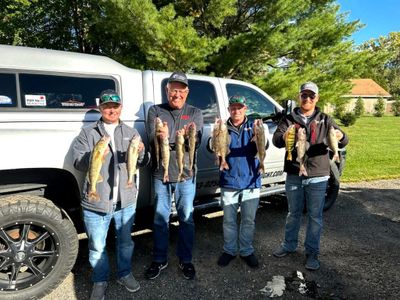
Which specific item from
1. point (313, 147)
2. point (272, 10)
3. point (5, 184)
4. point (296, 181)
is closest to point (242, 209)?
point (296, 181)

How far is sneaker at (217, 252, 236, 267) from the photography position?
3906 mm

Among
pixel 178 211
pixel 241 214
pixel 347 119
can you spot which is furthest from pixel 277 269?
pixel 347 119

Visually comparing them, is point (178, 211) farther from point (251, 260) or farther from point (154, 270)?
point (251, 260)

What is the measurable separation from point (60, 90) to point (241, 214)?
7.52ft

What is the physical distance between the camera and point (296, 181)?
152 inches

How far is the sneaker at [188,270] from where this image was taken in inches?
143

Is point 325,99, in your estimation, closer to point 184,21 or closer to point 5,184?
point 184,21

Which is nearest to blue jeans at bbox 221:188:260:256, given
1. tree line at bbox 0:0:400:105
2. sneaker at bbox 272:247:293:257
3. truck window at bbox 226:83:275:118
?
sneaker at bbox 272:247:293:257

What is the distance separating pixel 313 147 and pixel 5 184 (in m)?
3.07

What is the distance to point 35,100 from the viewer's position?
127 inches

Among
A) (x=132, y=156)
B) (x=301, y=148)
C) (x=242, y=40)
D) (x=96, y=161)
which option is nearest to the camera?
(x=96, y=161)

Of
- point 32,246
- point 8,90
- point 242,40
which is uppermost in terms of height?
point 242,40

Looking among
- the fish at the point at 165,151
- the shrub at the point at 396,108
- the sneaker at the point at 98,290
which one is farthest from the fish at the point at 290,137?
the shrub at the point at 396,108

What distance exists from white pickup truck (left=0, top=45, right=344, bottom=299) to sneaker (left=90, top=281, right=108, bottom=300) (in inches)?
12.5
